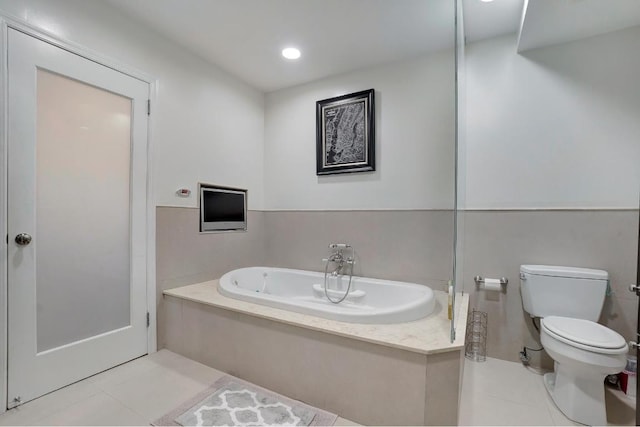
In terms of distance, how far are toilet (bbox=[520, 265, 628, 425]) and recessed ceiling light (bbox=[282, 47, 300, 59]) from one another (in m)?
2.48

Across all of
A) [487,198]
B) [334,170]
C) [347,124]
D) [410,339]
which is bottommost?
[410,339]

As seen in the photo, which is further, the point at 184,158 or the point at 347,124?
the point at 347,124

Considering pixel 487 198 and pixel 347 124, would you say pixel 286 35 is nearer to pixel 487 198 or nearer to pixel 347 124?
pixel 347 124

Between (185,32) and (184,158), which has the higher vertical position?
(185,32)

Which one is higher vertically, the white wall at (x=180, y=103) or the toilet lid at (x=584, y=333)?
the white wall at (x=180, y=103)

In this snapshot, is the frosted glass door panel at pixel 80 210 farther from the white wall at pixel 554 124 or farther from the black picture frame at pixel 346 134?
the white wall at pixel 554 124

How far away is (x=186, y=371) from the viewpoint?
2066 millimetres

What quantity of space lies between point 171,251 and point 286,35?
1.97 m

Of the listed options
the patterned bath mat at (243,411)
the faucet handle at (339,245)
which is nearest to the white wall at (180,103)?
the faucet handle at (339,245)

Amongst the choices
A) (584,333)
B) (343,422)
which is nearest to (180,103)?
(343,422)

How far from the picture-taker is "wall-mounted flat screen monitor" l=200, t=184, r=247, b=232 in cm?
274

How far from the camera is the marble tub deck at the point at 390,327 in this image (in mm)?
1448

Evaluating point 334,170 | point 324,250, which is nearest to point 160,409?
point 324,250

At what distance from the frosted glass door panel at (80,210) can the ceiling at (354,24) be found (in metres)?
0.76
